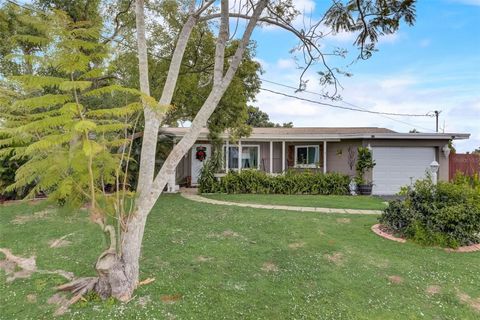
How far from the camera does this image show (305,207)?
10367 mm

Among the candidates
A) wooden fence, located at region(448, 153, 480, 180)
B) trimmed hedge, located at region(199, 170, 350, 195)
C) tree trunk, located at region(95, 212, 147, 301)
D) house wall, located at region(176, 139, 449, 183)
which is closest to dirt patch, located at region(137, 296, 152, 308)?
tree trunk, located at region(95, 212, 147, 301)

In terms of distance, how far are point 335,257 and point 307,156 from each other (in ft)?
37.9

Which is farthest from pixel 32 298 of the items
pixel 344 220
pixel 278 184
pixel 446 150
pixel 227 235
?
pixel 446 150

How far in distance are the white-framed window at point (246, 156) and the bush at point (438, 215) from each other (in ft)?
33.0

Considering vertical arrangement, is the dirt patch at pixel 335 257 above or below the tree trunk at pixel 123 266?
A: below

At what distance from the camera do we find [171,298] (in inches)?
157

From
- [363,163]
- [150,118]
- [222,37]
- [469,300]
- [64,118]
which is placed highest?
→ [222,37]

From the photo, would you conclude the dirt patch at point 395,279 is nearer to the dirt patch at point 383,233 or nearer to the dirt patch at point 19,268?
the dirt patch at point 383,233

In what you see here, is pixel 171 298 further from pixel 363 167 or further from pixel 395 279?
pixel 363 167

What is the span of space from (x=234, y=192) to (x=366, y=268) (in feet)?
30.3

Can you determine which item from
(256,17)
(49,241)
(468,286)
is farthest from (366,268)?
(49,241)

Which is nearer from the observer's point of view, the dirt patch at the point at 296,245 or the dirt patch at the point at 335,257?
the dirt patch at the point at 335,257

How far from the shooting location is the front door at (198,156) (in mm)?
16906

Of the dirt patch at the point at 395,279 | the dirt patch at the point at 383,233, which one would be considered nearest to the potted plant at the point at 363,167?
the dirt patch at the point at 383,233
